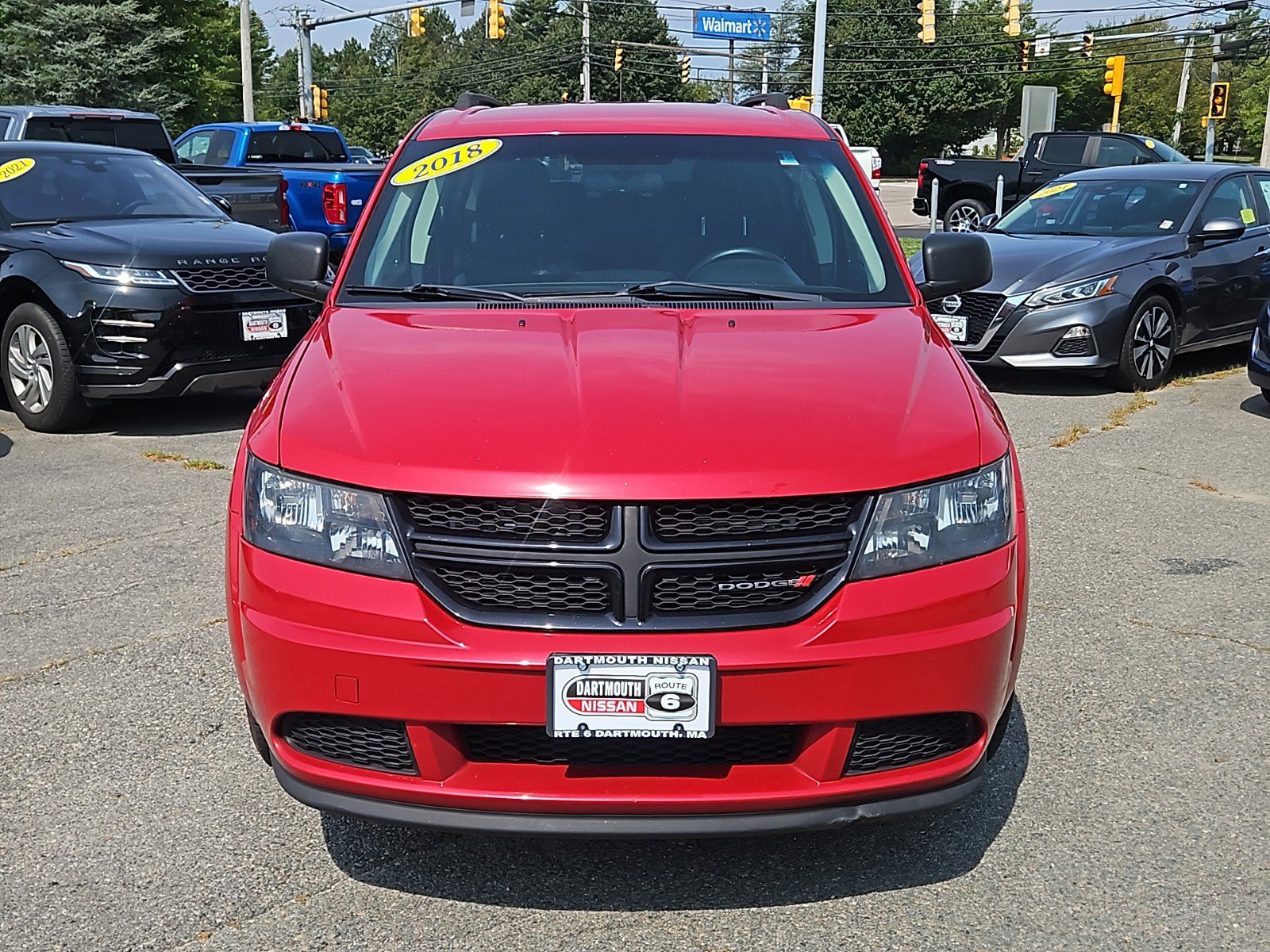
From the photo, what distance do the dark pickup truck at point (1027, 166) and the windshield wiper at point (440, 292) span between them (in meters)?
18.9

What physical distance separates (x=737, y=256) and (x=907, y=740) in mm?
1733

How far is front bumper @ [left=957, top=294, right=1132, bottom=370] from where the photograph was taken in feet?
31.1

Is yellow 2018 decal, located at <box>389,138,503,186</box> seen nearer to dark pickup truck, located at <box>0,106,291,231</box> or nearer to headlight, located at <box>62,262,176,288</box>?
headlight, located at <box>62,262,176,288</box>

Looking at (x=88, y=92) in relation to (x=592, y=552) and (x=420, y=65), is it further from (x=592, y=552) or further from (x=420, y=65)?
(x=420, y=65)

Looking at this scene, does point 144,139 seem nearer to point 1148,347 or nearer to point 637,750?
point 1148,347

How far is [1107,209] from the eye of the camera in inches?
432

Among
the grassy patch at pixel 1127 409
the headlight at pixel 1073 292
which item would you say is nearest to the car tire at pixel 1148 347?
the grassy patch at pixel 1127 409

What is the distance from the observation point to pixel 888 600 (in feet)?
8.95

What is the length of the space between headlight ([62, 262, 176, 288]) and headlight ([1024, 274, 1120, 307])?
18.4ft

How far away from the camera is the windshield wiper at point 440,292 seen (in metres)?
3.82

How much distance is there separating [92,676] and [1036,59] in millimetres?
77919

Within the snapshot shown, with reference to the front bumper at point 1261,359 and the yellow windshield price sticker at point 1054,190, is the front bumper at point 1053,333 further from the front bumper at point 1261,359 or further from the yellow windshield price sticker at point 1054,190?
the yellow windshield price sticker at point 1054,190

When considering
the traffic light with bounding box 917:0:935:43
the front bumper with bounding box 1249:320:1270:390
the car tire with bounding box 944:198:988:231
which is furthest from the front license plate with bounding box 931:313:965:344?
the traffic light with bounding box 917:0:935:43

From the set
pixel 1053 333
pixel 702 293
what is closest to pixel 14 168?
pixel 702 293
